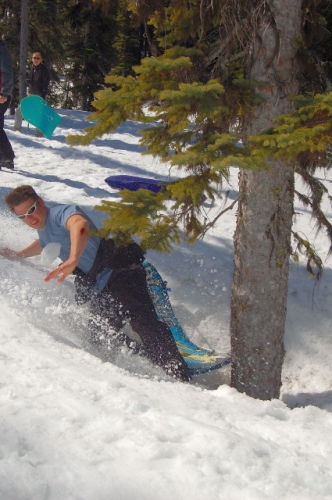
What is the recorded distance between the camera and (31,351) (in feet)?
10.7

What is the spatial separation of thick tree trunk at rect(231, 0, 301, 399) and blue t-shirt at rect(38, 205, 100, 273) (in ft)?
4.73

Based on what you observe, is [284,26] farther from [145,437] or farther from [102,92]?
[145,437]

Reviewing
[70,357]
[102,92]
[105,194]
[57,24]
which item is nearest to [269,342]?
[70,357]

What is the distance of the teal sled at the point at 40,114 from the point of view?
10.8 metres

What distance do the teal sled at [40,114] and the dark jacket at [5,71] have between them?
2773 millimetres

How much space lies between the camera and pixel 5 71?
7789 mm

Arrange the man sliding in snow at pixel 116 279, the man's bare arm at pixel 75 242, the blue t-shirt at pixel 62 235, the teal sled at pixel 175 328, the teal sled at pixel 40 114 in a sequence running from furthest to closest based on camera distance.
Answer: the teal sled at pixel 40 114
the teal sled at pixel 175 328
the man sliding in snow at pixel 116 279
the blue t-shirt at pixel 62 235
the man's bare arm at pixel 75 242

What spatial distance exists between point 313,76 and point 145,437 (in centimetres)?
345

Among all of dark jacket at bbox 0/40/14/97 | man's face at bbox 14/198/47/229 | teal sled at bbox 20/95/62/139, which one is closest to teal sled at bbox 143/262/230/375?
man's face at bbox 14/198/47/229

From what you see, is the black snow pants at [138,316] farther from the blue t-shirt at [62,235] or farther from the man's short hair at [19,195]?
the man's short hair at [19,195]

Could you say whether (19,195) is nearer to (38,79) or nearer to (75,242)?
(75,242)

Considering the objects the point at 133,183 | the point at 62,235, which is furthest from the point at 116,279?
the point at 133,183

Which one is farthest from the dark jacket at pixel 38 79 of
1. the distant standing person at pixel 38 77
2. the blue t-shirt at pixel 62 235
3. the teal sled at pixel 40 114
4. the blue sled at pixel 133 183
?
the blue t-shirt at pixel 62 235

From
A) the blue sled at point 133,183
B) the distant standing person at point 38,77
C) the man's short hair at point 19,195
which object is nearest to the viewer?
the man's short hair at point 19,195
